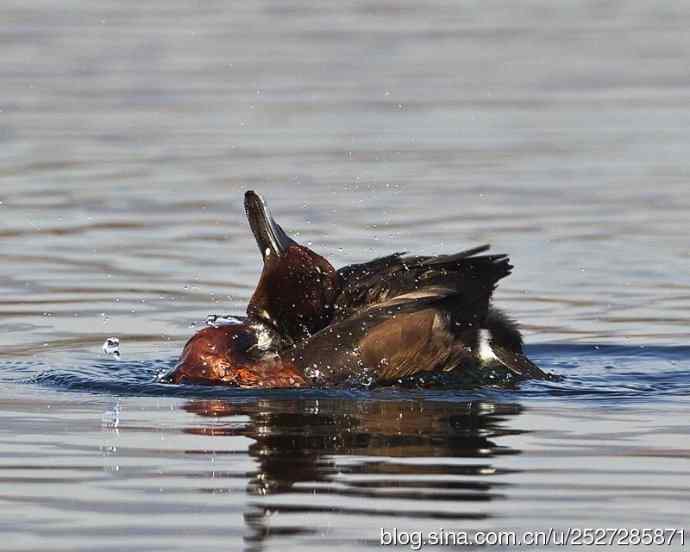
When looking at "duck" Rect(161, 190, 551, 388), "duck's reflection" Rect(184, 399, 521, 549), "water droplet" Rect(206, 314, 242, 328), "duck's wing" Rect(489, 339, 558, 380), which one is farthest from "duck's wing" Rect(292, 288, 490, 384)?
"water droplet" Rect(206, 314, 242, 328)

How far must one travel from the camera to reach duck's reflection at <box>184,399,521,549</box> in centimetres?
694

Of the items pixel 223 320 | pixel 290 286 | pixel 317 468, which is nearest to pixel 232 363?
pixel 290 286

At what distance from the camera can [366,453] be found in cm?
780

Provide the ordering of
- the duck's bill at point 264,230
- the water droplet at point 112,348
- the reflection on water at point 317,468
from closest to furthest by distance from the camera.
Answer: the reflection on water at point 317,468
the duck's bill at point 264,230
the water droplet at point 112,348

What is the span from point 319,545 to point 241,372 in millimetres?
2937

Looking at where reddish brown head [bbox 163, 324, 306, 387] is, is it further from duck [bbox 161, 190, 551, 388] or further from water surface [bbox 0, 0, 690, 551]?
water surface [bbox 0, 0, 690, 551]

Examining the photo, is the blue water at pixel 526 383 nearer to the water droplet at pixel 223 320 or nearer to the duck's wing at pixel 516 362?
the duck's wing at pixel 516 362

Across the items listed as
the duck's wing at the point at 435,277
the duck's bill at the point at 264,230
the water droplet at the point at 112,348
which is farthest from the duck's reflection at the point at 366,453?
the water droplet at the point at 112,348

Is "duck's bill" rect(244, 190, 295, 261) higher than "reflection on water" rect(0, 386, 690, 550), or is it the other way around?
"duck's bill" rect(244, 190, 295, 261)

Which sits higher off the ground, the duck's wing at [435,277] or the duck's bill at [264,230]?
the duck's bill at [264,230]

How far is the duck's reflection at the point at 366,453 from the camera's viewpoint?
22.8 feet

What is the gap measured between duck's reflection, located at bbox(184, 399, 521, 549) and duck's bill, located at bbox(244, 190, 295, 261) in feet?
2.87

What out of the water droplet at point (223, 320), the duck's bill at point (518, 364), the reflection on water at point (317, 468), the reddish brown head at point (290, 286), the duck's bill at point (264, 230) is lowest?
the reflection on water at point (317, 468)

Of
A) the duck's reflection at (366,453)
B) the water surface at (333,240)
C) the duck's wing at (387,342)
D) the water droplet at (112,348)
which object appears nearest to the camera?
the duck's reflection at (366,453)
